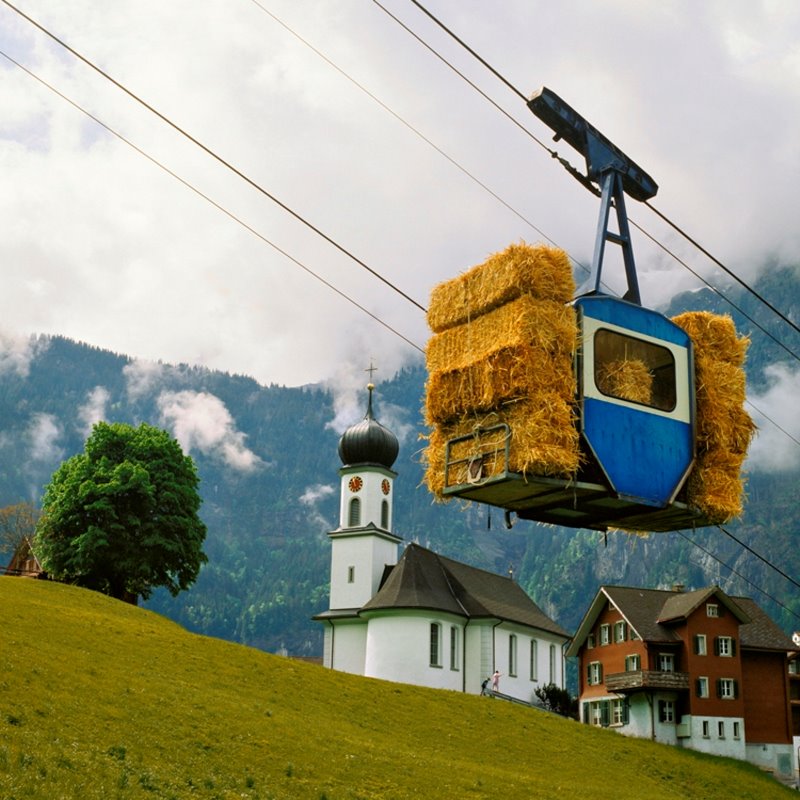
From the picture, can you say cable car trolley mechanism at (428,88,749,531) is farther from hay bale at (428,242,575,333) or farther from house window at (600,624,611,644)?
house window at (600,624,611,644)

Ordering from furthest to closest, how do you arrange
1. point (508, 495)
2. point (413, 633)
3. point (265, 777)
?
1. point (413, 633)
2. point (265, 777)
3. point (508, 495)

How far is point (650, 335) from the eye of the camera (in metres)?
13.6

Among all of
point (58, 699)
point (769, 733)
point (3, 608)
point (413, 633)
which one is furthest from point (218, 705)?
point (769, 733)

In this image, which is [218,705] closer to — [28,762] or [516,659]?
[28,762]

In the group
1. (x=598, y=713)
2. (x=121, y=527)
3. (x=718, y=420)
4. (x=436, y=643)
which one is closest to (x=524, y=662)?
(x=598, y=713)

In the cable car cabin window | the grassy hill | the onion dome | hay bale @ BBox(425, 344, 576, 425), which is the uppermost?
the onion dome

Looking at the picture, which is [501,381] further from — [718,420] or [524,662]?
[524,662]

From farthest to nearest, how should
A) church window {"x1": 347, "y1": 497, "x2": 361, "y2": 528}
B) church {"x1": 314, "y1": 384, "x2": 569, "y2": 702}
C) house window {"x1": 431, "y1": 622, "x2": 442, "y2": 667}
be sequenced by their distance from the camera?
church window {"x1": 347, "y1": 497, "x2": 361, "y2": 528}, house window {"x1": 431, "y1": 622, "x2": 442, "y2": 667}, church {"x1": 314, "y1": 384, "x2": 569, "y2": 702}

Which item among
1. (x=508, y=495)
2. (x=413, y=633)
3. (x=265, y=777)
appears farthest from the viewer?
(x=413, y=633)

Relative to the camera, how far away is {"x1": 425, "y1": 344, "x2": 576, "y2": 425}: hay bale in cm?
1255

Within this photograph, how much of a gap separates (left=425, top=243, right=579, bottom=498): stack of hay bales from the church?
60441mm

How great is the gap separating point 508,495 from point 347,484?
71.5 m

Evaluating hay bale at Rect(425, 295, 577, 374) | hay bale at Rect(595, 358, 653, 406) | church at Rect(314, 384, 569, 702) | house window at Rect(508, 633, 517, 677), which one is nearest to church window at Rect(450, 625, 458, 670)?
church at Rect(314, 384, 569, 702)

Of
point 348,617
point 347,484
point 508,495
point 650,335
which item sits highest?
point 347,484
